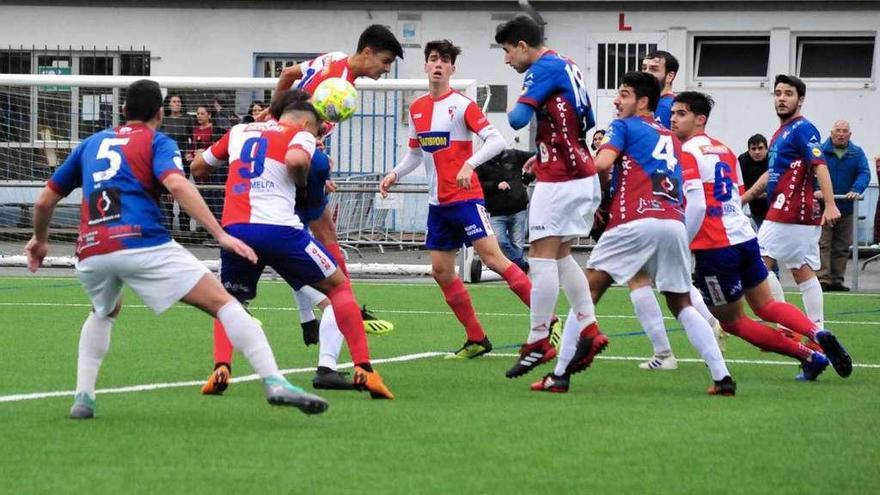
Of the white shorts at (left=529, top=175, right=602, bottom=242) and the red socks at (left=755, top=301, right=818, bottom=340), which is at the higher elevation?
the white shorts at (left=529, top=175, right=602, bottom=242)

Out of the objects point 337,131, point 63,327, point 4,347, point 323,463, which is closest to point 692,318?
point 323,463

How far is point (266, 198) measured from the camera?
9062 mm

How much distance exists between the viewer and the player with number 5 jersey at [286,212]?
29.5 ft

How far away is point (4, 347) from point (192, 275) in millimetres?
4413

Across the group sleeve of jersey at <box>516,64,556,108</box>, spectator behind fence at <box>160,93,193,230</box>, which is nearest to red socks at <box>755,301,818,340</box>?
sleeve of jersey at <box>516,64,556,108</box>

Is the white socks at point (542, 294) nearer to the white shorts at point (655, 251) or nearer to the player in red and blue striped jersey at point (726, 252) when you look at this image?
the white shorts at point (655, 251)

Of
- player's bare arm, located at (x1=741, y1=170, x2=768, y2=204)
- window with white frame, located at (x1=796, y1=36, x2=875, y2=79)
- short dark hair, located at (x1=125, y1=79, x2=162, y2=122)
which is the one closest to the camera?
short dark hair, located at (x1=125, y1=79, x2=162, y2=122)

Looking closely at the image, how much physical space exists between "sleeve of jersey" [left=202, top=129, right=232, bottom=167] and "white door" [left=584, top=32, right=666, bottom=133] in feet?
61.6

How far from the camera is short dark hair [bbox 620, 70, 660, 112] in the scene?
9.75m

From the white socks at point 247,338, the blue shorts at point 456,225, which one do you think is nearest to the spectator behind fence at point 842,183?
the blue shorts at point 456,225

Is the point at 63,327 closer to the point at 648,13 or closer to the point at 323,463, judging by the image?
the point at 323,463

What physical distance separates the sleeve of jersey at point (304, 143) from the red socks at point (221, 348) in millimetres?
1153

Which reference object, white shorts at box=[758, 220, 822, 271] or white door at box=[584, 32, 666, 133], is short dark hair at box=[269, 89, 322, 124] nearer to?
white shorts at box=[758, 220, 822, 271]

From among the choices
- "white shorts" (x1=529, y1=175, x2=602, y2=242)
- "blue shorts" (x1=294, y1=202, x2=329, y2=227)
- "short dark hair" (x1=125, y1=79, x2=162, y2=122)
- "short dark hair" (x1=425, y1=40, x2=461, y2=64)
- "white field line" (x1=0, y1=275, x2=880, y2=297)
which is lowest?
"white field line" (x1=0, y1=275, x2=880, y2=297)
